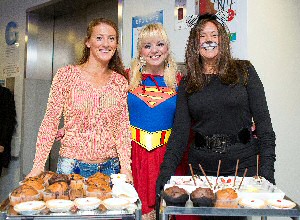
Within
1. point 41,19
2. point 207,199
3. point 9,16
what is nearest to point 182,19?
point 207,199

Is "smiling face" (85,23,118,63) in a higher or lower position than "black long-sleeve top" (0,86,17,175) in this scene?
higher

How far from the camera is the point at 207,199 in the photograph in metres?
1.47

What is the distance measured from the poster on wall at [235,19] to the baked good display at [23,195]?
189cm

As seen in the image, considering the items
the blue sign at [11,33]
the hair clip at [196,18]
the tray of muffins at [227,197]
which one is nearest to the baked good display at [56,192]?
the tray of muffins at [227,197]

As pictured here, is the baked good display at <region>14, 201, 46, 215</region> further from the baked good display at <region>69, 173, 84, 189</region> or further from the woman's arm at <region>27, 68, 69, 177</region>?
the woman's arm at <region>27, 68, 69, 177</region>

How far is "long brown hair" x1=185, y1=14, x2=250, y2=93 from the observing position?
217cm

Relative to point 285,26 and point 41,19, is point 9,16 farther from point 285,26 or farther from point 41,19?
point 285,26

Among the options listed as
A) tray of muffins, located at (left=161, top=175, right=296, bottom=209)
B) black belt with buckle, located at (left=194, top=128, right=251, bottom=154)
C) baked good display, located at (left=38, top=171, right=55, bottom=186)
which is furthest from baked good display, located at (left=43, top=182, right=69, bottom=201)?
black belt with buckle, located at (left=194, top=128, right=251, bottom=154)

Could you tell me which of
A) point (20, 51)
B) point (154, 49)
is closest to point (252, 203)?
point (154, 49)

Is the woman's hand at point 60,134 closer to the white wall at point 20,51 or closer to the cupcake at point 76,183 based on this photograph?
the cupcake at point 76,183

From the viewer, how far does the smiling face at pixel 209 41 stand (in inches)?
87.0

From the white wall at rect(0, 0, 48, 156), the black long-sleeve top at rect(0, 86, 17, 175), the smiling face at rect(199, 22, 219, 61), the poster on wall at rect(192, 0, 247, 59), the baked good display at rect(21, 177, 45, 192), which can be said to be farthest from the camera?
the white wall at rect(0, 0, 48, 156)

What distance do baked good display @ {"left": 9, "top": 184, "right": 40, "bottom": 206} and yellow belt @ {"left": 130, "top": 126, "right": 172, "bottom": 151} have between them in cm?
101

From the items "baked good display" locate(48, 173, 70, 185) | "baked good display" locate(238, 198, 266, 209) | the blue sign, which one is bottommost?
"baked good display" locate(238, 198, 266, 209)
